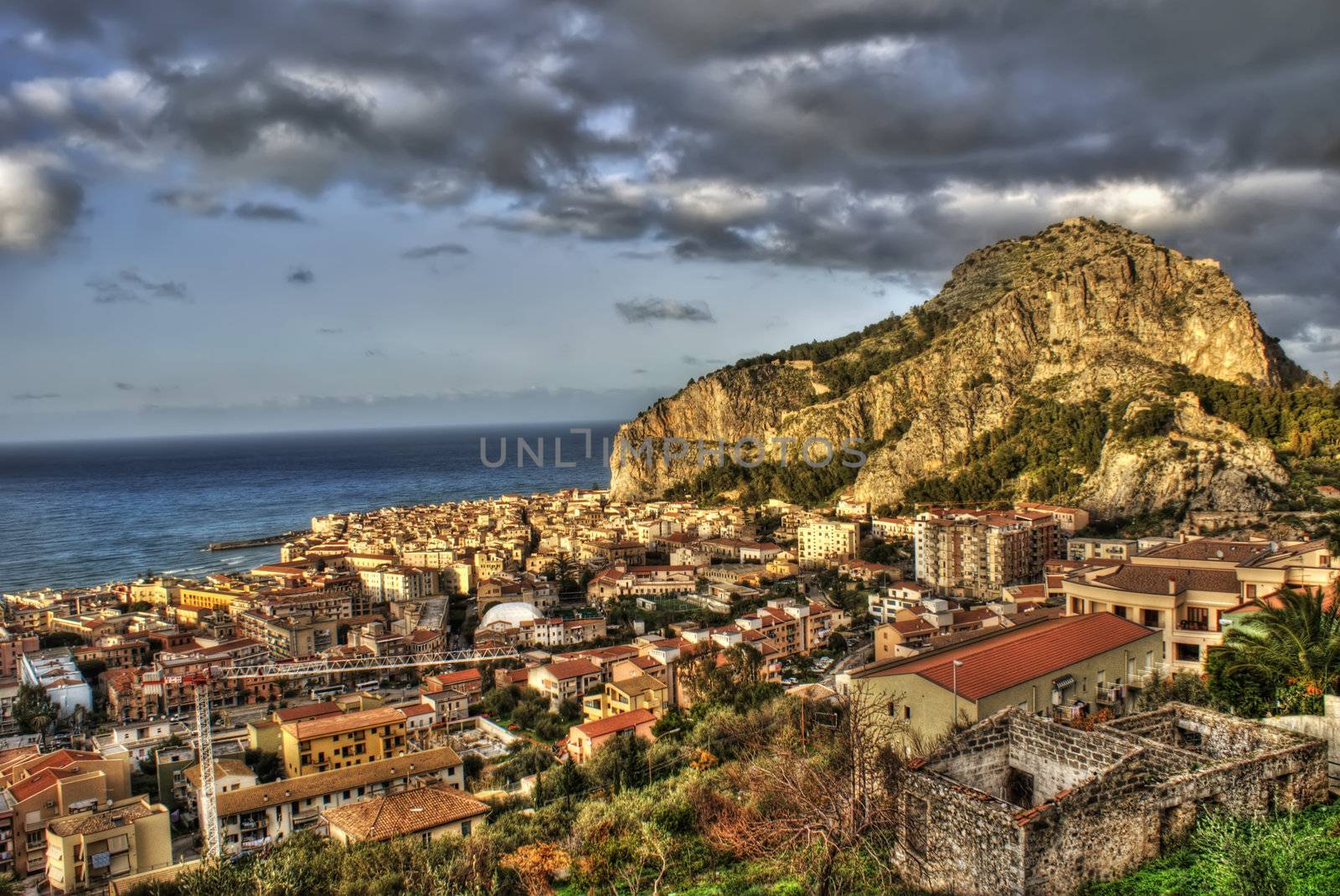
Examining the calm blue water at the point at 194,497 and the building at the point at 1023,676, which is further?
the calm blue water at the point at 194,497

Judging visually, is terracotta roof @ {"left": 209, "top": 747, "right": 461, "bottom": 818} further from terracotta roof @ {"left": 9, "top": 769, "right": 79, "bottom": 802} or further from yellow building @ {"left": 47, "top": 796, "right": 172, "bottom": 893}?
terracotta roof @ {"left": 9, "top": 769, "right": 79, "bottom": 802}

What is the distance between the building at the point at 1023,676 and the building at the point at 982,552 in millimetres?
21070

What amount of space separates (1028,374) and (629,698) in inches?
1749

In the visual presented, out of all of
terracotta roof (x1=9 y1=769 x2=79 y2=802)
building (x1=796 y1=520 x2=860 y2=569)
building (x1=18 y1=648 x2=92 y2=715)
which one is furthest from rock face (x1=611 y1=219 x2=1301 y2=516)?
building (x1=18 y1=648 x2=92 y2=715)

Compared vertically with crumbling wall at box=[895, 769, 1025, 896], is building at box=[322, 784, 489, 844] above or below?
below

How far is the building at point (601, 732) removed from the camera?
18594 mm

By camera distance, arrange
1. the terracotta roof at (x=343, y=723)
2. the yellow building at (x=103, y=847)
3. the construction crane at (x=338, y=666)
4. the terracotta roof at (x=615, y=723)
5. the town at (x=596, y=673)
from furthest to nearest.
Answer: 1. the construction crane at (x=338, y=666)
2. the terracotta roof at (x=343, y=723)
3. the terracotta roof at (x=615, y=723)
4. the yellow building at (x=103, y=847)
5. the town at (x=596, y=673)

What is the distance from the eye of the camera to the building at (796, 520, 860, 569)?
42.4 m

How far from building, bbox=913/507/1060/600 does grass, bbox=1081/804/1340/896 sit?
28871 mm

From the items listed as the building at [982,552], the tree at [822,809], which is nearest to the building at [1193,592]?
the tree at [822,809]

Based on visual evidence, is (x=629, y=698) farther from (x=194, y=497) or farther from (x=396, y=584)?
(x=194, y=497)

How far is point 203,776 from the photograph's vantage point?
1675cm

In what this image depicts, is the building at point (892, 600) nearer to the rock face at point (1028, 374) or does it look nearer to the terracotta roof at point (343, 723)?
the rock face at point (1028, 374)

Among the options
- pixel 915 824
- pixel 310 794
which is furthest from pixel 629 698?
pixel 915 824
